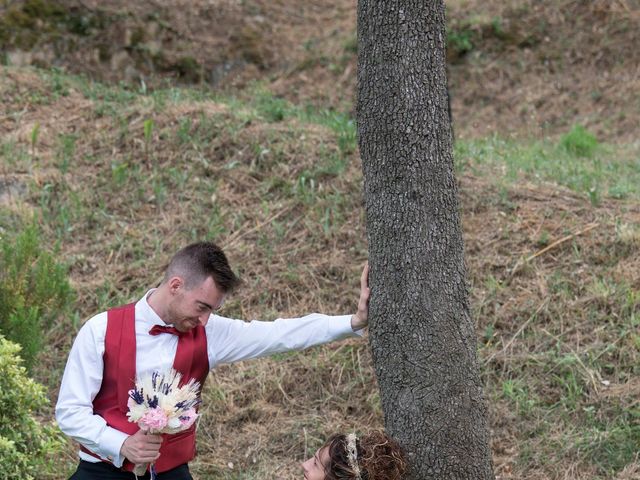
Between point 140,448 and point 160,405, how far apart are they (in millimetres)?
216

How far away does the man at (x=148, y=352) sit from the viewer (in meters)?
3.75

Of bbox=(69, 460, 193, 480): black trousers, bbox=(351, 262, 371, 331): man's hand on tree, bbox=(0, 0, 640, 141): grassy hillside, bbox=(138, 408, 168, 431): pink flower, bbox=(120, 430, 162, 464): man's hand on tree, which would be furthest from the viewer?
bbox=(0, 0, 640, 141): grassy hillside

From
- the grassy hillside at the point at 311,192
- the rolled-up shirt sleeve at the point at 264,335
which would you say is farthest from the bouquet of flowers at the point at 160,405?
the grassy hillside at the point at 311,192

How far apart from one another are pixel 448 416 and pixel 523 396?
1.74 meters

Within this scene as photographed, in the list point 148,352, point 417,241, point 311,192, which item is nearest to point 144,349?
point 148,352

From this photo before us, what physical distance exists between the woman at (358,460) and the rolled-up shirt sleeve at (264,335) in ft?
1.77

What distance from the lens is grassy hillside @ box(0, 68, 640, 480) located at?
18.3ft

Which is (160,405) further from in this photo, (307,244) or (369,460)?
(307,244)

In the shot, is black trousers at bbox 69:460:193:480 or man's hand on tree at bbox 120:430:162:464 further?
black trousers at bbox 69:460:193:480

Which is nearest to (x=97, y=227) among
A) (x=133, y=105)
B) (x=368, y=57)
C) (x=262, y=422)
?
(x=133, y=105)

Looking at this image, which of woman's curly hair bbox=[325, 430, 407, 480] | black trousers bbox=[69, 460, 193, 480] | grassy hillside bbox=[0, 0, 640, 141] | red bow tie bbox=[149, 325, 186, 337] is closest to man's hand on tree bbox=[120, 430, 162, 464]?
black trousers bbox=[69, 460, 193, 480]

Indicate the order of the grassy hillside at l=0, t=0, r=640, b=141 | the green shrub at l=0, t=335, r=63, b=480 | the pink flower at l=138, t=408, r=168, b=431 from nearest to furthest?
the pink flower at l=138, t=408, r=168, b=431 → the green shrub at l=0, t=335, r=63, b=480 → the grassy hillside at l=0, t=0, r=640, b=141

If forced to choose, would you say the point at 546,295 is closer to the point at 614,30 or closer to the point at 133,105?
the point at 133,105

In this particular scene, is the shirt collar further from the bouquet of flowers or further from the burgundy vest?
the bouquet of flowers
